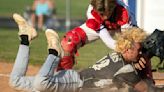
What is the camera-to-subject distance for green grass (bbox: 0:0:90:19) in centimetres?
3594

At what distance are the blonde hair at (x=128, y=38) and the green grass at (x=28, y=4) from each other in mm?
26278

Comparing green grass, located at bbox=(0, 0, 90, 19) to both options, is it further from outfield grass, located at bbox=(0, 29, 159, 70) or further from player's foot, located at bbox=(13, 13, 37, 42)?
player's foot, located at bbox=(13, 13, 37, 42)

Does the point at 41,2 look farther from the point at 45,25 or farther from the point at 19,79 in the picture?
the point at 19,79

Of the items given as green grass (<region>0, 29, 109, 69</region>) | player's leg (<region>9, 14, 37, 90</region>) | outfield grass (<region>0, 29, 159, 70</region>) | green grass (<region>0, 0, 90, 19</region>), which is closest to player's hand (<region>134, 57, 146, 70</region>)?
player's leg (<region>9, 14, 37, 90</region>)

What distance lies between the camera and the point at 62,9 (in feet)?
125

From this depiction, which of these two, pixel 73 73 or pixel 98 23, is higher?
pixel 98 23

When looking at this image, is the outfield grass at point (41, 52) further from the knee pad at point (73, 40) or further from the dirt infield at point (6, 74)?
the knee pad at point (73, 40)

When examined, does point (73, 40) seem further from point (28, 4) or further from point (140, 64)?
point (28, 4)

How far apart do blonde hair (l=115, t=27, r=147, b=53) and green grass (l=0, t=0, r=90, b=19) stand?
26278mm

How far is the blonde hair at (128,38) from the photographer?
745cm

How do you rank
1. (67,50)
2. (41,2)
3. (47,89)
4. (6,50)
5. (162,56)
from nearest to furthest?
1. (47,89)
2. (162,56)
3. (67,50)
4. (6,50)
5. (41,2)

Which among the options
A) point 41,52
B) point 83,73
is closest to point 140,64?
point 83,73

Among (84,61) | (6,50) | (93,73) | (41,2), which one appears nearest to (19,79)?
(93,73)

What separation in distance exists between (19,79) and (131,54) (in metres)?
1.40
